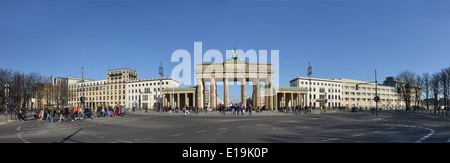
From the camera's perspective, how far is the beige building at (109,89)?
11359cm

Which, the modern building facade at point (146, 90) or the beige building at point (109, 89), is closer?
the modern building facade at point (146, 90)

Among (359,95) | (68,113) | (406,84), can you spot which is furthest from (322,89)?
(68,113)

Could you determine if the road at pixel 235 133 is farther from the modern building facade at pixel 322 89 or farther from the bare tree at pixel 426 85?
the modern building facade at pixel 322 89

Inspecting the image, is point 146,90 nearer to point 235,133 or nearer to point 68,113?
point 68,113

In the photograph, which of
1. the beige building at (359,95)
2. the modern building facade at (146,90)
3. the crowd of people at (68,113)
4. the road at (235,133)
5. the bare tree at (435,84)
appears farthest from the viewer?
the beige building at (359,95)

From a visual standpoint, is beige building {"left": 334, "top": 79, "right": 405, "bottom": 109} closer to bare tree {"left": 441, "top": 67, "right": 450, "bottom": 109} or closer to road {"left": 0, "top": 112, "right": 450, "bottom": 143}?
bare tree {"left": 441, "top": 67, "right": 450, "bottom": 109}

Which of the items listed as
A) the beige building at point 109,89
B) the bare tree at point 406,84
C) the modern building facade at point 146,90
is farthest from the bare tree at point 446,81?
the beige building at point 109,89

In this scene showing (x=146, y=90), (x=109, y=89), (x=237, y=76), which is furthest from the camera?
(x=109, y=89)

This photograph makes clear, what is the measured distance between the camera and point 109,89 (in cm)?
11525
